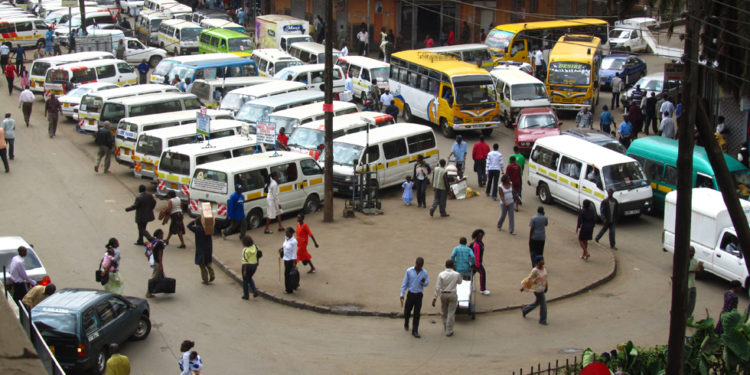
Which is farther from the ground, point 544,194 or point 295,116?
point 295,116

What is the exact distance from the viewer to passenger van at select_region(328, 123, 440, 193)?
75.2ft

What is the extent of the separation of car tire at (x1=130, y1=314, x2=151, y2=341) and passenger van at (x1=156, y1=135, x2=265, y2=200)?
690cm

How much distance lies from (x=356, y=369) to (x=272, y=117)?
14.7 meters

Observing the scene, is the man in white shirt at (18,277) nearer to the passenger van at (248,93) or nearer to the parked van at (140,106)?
the parked van at (140,106)

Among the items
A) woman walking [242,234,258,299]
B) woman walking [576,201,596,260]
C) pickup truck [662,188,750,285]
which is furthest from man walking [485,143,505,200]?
woman walking [242,234,258,299]

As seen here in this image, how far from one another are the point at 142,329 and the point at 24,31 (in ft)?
121

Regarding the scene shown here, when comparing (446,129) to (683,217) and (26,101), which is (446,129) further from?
(683,217)

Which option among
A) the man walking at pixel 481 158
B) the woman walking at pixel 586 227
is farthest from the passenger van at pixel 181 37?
the woman walking at pixel 586 227

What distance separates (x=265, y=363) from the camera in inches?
526

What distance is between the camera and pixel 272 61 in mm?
36562

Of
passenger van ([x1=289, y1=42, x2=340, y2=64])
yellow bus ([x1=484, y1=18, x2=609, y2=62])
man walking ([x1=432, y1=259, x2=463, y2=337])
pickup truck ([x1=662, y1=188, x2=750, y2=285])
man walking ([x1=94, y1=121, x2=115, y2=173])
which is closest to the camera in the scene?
man walking ([x1=432, y1=259, x2=463, y2=337])

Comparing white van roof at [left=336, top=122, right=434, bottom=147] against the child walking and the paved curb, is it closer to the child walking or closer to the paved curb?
the child walking

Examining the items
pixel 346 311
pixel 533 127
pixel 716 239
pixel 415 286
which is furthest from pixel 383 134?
pixel 415 286

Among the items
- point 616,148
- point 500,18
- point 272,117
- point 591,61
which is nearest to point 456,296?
point 616,148
